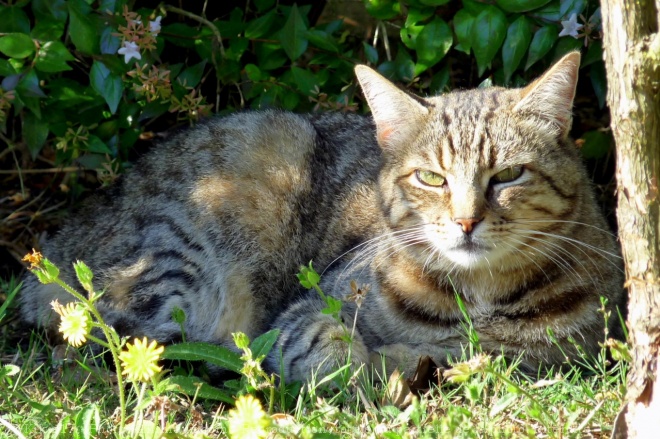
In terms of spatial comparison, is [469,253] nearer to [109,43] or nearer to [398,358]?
[398,358]

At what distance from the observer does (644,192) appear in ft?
8.79

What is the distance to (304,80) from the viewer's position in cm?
508

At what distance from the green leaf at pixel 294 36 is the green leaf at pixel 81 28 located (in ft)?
3.45

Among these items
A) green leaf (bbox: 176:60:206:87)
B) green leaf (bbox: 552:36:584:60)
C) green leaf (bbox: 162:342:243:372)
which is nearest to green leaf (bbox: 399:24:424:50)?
green leaf (bbox: 552:36:584:60)

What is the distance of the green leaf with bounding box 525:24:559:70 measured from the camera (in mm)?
4691

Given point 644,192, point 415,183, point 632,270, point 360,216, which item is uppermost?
point 644,192

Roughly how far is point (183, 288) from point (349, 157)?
3.99ft

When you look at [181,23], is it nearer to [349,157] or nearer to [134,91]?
[134,91]

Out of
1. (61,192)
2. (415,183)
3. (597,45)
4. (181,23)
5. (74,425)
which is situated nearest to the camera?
(74,425)

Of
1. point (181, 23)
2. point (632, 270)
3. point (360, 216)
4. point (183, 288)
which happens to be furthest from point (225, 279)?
point (632, 270)

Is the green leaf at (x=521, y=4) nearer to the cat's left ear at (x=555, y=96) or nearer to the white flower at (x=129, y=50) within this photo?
the cat's left ear at (x=555, y=96)

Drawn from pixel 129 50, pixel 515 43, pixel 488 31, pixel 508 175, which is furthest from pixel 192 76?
pixel 508 175

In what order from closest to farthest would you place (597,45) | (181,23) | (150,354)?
(150,354)
(597,45)
(181,23)

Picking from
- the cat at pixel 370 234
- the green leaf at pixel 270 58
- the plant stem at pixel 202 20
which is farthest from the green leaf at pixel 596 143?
the plant stem at pixel 202 20
